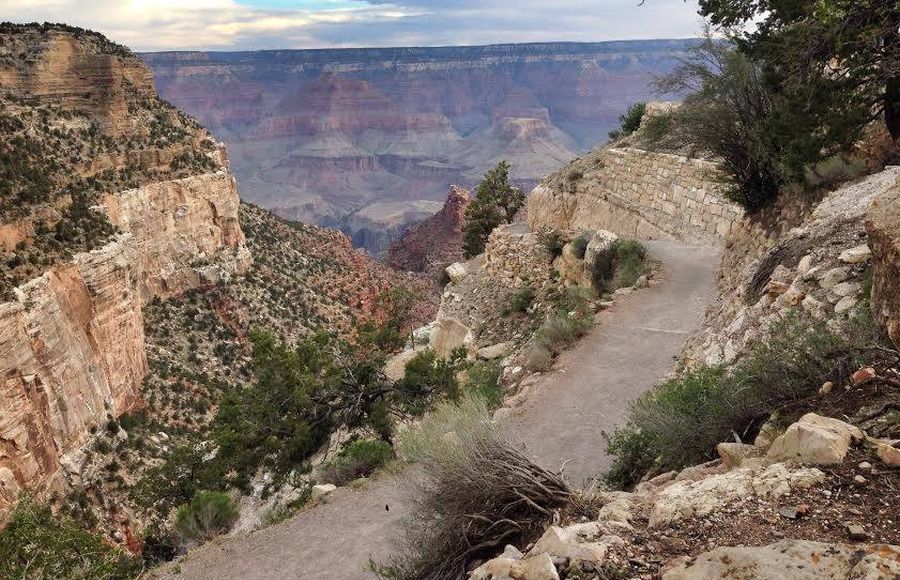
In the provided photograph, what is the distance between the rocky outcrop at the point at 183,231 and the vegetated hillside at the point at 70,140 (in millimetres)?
887

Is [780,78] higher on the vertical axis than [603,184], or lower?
higher

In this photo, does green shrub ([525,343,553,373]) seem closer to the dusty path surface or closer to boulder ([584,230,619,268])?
the dusty path surface

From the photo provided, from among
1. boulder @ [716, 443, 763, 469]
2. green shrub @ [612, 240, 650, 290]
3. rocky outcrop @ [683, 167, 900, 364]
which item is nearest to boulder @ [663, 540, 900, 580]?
boulder @ [716, 443, 763, 469]

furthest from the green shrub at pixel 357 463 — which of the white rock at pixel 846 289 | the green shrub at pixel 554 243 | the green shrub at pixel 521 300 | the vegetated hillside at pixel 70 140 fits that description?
the vegetated hillside at pixel 70 140

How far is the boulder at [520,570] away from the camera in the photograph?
11.2 feet

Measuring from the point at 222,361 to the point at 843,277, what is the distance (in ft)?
91.4

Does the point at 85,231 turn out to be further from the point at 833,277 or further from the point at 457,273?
the point at 833,277

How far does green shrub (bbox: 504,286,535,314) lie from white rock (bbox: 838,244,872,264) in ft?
37.4

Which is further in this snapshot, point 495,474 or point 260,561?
point 260,561

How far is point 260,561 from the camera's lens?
27.6 ft

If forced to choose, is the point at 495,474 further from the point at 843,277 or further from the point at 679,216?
the point at 679,216

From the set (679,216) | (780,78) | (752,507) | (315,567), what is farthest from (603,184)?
(752,507)

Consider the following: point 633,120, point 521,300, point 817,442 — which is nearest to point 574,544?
point 817,442

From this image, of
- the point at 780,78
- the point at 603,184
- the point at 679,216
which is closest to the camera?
the point at 780,78
